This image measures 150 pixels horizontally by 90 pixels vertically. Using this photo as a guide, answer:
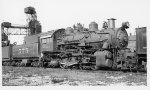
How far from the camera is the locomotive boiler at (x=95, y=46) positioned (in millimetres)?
15619

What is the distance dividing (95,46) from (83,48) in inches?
42.6

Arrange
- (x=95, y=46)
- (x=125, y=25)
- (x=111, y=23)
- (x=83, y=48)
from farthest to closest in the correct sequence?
(x=83, y=48)
(x=95, y=46)
(x=111, y=23)
(x=125, y=25)

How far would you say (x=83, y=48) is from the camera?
17.7 metres

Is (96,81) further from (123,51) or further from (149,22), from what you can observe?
(123,51)

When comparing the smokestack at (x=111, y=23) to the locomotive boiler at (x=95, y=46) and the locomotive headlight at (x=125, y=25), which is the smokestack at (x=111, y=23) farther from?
the locomotive headlight at (x=125, y=25)

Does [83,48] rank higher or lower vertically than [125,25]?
lower

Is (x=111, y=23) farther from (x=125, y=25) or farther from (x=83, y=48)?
(x=83, y=48)

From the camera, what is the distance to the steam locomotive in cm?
1546

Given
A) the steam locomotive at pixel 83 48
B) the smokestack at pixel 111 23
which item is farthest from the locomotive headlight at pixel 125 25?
the smokestack at pixel 111 23

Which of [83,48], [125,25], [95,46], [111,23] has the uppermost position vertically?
[111,23]

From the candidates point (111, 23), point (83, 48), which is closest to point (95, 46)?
point (83, 48)

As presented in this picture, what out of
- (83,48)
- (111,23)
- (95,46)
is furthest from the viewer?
(83,48)

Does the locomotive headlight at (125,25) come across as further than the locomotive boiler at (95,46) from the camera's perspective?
Yes

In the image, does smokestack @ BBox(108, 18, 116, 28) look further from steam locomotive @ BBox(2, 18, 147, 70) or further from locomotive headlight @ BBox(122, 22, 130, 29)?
locomotive headlight @ BBox(122, 22, 130, 29)
